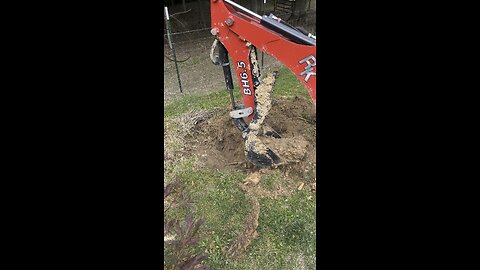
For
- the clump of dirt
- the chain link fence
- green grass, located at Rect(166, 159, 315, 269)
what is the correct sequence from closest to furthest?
green grass, located at Rect(166, 159, 315, 269) → the clump of dirt → the chain link fence

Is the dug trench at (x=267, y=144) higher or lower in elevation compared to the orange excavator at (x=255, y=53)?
lower

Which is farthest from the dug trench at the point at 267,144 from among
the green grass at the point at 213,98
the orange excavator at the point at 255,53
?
the green grass at the point at 213,98

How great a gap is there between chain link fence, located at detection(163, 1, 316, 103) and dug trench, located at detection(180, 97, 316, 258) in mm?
1178

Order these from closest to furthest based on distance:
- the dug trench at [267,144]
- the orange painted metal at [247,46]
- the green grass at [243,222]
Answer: the green grass at [243,222]
the orange painted metal at [247,46]
the dug trench at [267,144]

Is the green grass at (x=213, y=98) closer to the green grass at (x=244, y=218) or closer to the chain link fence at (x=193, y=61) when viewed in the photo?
the chain link fence at (x=193, y=61)

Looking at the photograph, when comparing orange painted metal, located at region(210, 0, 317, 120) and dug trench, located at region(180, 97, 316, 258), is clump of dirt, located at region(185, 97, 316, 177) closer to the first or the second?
dug trench, located at region(180, 97, 316, 258)

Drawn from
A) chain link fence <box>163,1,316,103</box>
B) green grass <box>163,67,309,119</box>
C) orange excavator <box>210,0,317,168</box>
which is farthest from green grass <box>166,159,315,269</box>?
green grass <box>163,67,309,119</box>

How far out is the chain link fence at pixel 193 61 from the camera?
28.6 ft

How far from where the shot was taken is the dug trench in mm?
4461

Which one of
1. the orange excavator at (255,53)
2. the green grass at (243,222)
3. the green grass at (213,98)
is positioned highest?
the orange excavator at (255,53)

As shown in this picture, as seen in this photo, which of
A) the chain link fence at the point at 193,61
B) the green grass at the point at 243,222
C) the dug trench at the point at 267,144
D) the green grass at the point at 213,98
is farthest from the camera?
the chain link fence at the point at 193,61

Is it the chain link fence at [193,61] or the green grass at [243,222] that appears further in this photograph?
the chain link fence at [193,61]

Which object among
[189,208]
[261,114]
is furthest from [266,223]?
[261,114]

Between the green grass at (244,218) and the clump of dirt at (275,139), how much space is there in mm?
235
